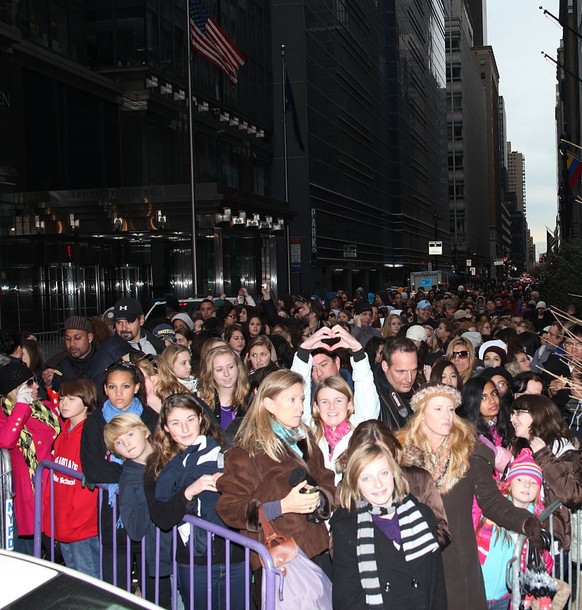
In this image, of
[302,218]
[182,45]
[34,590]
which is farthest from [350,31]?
[34,590]

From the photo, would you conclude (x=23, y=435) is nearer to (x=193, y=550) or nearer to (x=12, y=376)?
(x=12, y=376)

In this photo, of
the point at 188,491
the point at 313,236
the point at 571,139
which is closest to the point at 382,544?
the point at 188,491

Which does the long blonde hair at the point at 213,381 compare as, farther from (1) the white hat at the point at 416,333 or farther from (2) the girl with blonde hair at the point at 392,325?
(2) the girl with blonde hair at the point at 392,325

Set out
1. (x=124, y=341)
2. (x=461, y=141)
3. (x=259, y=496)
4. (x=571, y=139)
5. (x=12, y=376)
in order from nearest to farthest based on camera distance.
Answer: (x=259, y=496)
(x=12, y=376)
(x=124, y=341)
(x=571, y=139)
(x=461, y=141)

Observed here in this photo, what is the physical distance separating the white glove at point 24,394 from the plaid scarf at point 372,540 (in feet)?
11.3

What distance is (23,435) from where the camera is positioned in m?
6.86

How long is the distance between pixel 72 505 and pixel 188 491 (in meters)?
1.76

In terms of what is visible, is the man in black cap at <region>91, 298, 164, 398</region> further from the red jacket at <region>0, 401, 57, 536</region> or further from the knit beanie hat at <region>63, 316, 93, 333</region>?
the red jacket at <region>0, 401, 57, 536</region>

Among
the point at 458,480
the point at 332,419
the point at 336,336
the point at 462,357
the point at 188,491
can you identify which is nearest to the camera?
the point at 188,491

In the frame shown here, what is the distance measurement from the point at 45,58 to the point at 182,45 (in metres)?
9.49

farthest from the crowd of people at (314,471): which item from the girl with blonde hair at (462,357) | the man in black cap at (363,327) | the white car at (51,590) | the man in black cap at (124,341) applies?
the man in black cap at (363,327)

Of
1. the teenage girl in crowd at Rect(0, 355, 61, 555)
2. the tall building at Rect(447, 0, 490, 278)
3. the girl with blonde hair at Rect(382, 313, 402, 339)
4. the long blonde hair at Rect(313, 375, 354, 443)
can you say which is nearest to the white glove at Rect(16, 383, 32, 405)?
the teenage girl in crowd at Rect(0, 355, 61, 555)

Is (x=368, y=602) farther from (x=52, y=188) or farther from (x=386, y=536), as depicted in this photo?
(x=52, y=188)

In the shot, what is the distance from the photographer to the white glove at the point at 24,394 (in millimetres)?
6744
